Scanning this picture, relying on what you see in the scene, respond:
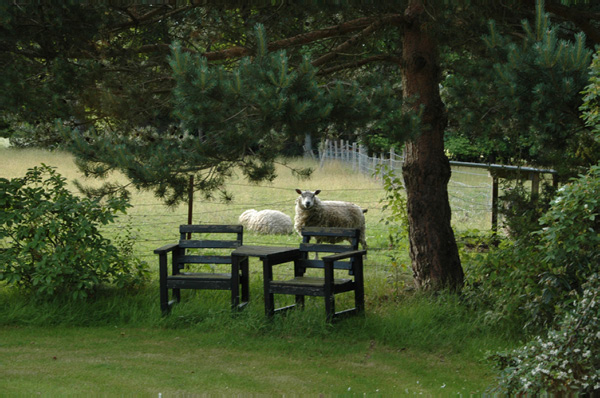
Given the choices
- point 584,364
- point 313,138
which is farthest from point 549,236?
point 313,138

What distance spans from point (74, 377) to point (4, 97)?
2.98 metres

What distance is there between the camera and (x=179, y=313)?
7121mm

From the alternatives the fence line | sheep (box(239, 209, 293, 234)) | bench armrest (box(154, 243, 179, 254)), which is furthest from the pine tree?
sheep (box(239, 209, 293, 234))

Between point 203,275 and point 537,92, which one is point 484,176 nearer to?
point 203,275

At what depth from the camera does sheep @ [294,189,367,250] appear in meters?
10.8

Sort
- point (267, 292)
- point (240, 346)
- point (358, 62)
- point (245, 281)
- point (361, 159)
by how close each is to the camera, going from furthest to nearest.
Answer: point (361, 159)
point (358, 62)
point (245, 281)
point (267, 292)
point (240, 346)

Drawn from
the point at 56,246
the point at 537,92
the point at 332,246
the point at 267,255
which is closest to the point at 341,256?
the point at 332,246

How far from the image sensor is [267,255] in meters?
6.70

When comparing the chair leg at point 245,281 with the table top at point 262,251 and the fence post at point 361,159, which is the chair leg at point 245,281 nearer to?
the table top at point 262,251

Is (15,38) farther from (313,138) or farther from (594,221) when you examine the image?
(594,221)

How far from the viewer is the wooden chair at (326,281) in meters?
6.51

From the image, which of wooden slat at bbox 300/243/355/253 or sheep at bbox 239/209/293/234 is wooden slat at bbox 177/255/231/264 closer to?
wooden slat at bbox 300/243/355/253

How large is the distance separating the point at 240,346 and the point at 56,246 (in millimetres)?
2577

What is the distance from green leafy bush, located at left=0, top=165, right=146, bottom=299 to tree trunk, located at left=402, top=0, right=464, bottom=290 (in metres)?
3.25
